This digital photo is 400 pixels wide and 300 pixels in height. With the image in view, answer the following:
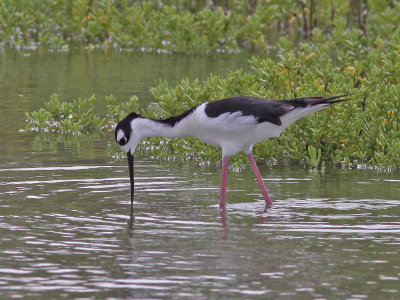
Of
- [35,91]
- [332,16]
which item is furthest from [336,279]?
[332,16]

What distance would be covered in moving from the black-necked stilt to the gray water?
0.52 metres

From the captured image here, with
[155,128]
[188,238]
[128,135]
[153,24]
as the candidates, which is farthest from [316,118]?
[153,24]

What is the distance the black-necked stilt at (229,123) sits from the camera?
27.8ft

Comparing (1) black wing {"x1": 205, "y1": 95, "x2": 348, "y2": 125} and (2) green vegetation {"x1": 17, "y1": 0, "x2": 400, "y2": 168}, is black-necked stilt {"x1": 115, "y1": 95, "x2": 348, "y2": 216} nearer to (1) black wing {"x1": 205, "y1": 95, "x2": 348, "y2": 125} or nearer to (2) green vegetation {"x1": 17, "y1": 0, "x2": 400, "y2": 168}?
(1) black wing {"x1": 205, "y1": 95, "x2": 348, "y2": 125}

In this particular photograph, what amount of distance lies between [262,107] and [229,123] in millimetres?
311

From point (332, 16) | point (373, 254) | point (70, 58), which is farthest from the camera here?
point (332, 16)

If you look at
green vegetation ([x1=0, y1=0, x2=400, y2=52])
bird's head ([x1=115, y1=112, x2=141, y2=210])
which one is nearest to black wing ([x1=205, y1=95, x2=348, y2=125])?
bird's head ([x1=115, y1=112, x2=141, y2=210])

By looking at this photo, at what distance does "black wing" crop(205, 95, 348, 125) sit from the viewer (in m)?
8.44

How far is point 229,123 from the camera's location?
8555mm

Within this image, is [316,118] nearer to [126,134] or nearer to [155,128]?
[155,128]

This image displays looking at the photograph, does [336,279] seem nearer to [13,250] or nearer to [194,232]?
[194,232]

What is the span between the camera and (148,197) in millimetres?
8984

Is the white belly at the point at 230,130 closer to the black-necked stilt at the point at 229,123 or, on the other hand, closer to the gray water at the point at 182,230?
the black-necked stilt at the point at 229,123

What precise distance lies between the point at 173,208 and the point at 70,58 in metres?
11.2
